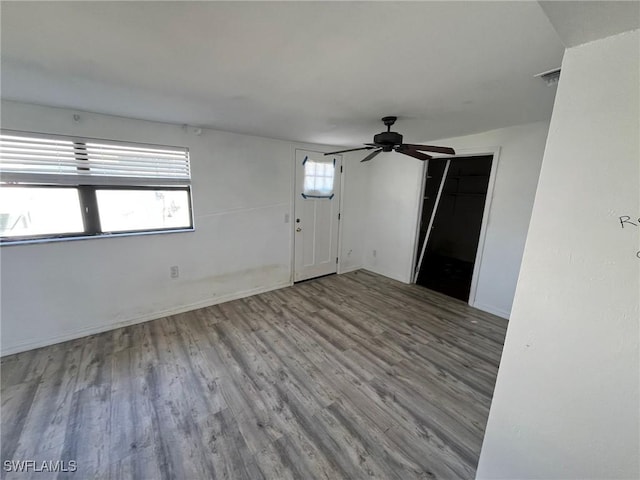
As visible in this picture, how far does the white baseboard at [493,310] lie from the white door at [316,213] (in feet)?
7.18

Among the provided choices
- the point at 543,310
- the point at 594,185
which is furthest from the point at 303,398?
the point at 594,185

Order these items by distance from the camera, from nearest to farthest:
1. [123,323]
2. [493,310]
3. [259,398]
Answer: [259,398] < [123,323] < [493,310]

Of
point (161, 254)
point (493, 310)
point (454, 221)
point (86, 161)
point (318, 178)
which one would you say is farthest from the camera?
point (454, 221)

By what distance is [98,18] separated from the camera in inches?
38.9

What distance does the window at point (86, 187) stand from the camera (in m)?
2.07

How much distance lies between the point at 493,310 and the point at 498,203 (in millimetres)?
1329

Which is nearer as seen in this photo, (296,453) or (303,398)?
(296,453)

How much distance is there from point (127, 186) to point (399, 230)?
3.61 m

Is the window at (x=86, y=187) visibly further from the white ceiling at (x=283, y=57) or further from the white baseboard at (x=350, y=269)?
the white baseboard at (x=350, y=269)

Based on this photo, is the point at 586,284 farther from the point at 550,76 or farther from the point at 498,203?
the point at 498,203

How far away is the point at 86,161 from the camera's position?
2303 millimetres

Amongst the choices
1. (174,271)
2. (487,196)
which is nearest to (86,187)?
(174,271)

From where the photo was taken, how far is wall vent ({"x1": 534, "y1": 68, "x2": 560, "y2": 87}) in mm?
1370

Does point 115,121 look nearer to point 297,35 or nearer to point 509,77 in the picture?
point 297,35
